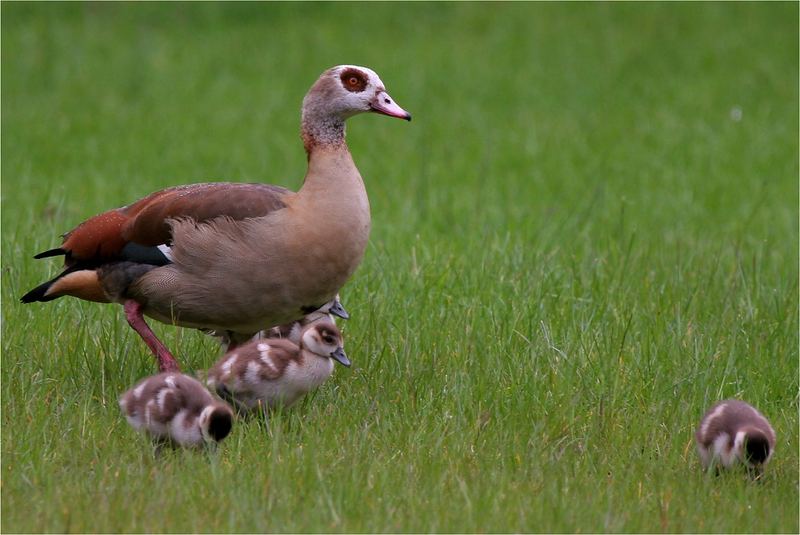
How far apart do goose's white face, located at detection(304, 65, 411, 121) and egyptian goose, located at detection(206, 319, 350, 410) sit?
45.6 inches

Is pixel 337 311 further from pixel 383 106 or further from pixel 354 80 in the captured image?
pixel 354 80

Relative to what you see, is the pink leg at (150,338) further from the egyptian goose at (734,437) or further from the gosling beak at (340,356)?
the egyptian goose at (734,437)

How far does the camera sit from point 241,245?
6.28m

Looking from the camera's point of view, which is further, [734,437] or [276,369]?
[276,369]

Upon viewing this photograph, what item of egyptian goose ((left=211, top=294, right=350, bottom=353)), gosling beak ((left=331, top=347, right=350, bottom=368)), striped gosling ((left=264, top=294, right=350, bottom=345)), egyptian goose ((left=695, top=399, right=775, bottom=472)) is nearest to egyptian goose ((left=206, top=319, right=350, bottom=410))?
gosling beak ((left=331, top=347, right=350, bottom=368))

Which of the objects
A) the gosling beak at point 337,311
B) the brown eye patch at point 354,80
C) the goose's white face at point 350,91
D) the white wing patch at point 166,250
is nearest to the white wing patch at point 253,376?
the white wing patch at point 166,250

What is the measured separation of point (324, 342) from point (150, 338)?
948 mm

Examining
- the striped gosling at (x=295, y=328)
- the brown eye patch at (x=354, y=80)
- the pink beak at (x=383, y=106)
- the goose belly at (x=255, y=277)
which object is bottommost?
the striped gosling at (x=295, y=328)

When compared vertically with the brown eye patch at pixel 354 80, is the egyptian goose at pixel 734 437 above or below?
below

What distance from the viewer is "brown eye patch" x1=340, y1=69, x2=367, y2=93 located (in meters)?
6.64

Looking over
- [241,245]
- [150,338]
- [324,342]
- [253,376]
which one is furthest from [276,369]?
[150,338]

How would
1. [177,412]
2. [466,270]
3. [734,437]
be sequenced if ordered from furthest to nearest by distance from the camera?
[466,270] < [177,412] < [734,437]

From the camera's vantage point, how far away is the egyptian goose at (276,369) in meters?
6.12

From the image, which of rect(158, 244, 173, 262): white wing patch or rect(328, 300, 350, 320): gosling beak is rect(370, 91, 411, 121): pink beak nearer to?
rect(328, 300, 350, 320): gosling beak
